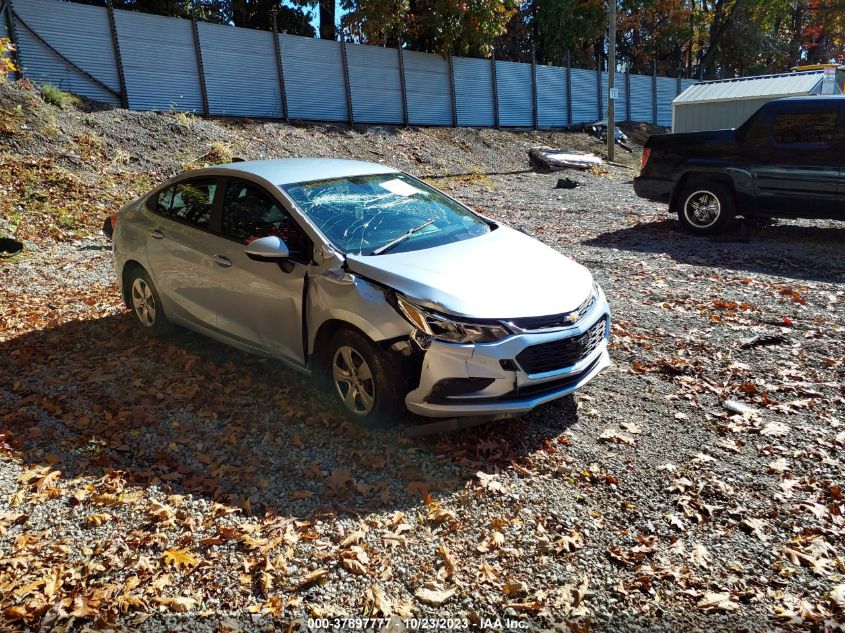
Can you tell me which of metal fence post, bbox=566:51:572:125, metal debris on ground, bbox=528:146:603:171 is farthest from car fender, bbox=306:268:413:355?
metal fence post, bbox=566:51:572:125

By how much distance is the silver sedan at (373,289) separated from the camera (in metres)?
4.10

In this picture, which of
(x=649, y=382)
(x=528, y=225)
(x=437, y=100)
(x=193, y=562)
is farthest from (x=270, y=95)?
(x=193, y=562)

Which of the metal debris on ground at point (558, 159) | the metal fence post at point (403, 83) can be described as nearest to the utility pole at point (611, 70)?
the metal debris on ground at point (558, 159)

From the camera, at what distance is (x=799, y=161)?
9.55 metres

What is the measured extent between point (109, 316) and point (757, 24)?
4237 cm

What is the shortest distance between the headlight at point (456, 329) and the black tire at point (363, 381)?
1.07ft

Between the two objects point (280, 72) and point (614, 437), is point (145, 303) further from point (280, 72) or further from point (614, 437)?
point (280, 72)

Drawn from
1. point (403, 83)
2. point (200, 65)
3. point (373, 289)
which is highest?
point (200, 65)

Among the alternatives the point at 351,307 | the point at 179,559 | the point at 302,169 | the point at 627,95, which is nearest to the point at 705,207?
the point at 302,169

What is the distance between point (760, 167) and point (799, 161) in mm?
492

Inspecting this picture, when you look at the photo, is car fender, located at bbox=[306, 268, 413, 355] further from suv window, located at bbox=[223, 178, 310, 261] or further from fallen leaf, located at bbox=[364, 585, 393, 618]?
fallen leaf, located at bbox=[364, 585, 393, 618]

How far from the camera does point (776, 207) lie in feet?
32.1

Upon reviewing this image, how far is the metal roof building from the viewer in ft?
65.0

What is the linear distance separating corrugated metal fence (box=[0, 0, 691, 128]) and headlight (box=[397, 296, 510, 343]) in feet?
47.4
